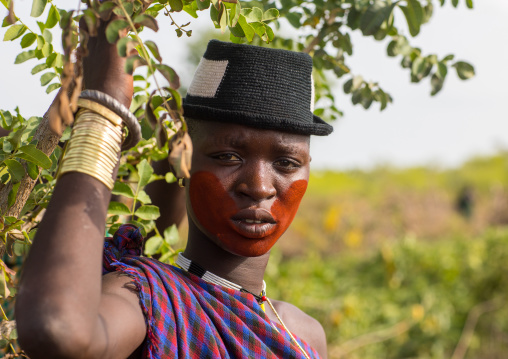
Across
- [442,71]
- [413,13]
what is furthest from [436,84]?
[413,13]

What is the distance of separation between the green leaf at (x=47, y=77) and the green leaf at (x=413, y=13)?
125 cm

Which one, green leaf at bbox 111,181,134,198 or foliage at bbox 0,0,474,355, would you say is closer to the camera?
foliage at bbox 0,0,474,355

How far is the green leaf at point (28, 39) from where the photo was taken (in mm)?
1750

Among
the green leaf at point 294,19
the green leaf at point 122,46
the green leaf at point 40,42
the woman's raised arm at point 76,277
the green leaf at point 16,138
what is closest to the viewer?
the woman's raised arm at point 76,277

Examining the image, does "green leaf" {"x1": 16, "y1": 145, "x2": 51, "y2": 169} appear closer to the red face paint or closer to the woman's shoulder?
the red face paint

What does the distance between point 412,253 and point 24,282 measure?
26.3ft

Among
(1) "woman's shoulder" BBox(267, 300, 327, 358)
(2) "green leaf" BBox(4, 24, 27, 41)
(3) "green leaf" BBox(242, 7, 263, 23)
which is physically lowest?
(1) "woman's shoulder" BBox(267, 300, 327, 358)

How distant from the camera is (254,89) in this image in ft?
5.68

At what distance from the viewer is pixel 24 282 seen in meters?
1.24

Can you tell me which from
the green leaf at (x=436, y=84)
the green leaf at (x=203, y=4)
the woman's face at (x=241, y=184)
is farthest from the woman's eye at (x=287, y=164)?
the green leaf at (x=436, y=84)

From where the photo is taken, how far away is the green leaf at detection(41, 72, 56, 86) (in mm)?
1811

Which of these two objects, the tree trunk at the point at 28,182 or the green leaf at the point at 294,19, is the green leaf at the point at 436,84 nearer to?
the green leaf at the point at 294,19

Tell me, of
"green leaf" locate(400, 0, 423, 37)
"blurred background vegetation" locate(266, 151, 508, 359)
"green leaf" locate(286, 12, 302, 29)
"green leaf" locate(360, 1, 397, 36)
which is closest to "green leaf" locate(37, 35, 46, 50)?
"green leaf" locate(286, 12, 302, 29)

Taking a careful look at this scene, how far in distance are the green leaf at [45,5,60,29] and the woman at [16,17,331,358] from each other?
0.33m
